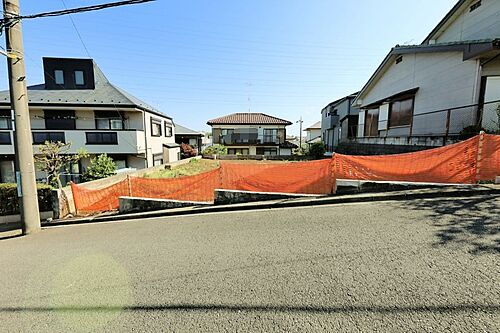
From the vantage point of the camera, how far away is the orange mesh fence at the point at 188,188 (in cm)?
736

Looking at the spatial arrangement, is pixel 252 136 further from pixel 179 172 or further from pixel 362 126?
pixel 179 172

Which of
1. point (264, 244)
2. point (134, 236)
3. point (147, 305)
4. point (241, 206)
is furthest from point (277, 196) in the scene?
point (147, 305)

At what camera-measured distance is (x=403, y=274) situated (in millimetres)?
2322

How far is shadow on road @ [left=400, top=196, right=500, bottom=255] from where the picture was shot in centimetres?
280

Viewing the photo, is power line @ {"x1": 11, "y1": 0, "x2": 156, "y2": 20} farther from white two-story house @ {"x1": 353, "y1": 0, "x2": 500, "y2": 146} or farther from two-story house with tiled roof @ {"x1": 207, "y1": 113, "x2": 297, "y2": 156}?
two-story house with tiled roof @ {"x1": 207, "y1": 113, "x2": 297, "y2": 156}

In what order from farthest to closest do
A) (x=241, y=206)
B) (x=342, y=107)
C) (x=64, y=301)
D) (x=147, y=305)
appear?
1. (x=342, y=107)
2. (x=241, y=206)
3. (x=64, y=301)
4. (x=147, y=305)

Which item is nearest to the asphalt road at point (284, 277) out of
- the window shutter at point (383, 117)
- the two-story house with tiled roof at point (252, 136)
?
the window shutter at point (383, 117)

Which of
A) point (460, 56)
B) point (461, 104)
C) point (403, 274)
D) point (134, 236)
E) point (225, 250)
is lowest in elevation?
point (134, 236)

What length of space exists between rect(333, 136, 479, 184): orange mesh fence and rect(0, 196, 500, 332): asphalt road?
1.13 m

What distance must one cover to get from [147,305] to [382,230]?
330 cm

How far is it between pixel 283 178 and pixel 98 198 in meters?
6.74

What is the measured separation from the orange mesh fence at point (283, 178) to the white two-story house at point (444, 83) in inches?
198

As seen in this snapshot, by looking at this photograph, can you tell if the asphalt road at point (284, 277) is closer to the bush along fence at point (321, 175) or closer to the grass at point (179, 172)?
the bush along fence at point (321, 175)

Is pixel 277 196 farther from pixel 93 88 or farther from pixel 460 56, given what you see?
pixel 93 88
